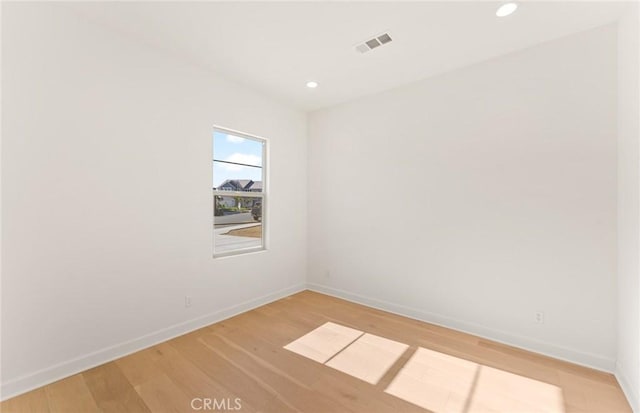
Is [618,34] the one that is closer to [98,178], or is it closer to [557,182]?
[557,182]

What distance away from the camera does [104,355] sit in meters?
2.27

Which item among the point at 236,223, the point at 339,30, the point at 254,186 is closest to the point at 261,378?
the point at 236,223

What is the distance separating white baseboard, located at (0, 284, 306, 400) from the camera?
1883mm

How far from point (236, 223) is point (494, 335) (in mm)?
3258

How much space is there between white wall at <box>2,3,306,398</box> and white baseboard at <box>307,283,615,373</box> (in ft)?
6.16

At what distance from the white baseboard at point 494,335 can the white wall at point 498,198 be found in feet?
0.04

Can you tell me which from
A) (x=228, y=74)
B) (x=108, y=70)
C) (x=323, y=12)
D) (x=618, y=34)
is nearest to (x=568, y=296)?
(x=618, y=34)

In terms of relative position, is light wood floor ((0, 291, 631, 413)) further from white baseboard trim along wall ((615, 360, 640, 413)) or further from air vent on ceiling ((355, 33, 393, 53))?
air vent on ceiling ((355, 33, 393, 53))

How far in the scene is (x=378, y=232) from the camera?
3.61 m

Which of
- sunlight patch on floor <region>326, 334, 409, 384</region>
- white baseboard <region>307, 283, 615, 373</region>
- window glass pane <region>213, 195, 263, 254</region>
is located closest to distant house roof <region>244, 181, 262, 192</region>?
window glass pane <region>213, 195, 263, 254</region>

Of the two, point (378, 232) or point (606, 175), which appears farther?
point (378, 232)

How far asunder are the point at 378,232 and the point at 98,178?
10.1 feet

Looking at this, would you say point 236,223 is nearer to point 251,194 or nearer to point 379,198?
point 251,194

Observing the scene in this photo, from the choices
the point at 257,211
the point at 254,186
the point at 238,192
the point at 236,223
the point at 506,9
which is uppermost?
the point at 506,9
